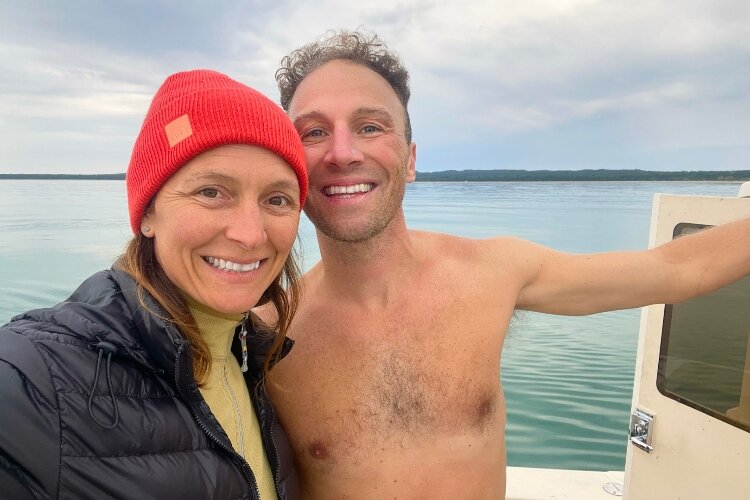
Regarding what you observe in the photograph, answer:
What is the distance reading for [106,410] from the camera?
953mm

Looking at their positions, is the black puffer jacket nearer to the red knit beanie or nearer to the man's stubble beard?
the red knit beanie

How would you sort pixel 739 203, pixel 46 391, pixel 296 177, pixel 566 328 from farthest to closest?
pixel 566 328 < pixel 739 203 < pixel 296 177 < pixel 46 391

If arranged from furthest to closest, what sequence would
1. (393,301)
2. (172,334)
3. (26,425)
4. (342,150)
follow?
(393,301) → (342,150) → (172,334) → (26,425)

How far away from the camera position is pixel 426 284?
2.07 metres

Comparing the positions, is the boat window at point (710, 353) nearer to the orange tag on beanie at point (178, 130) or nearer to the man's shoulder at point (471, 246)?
the man's shoulder at point (471, 246)

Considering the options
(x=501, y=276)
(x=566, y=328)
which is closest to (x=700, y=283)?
(x=501, y=276)

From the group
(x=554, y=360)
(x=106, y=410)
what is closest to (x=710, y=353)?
(x=106, y=410)

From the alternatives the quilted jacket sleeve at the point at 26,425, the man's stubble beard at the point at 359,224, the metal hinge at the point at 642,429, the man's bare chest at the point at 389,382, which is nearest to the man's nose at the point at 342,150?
the man's stubble beard at the point at 359,224

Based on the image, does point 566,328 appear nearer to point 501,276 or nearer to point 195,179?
point 501,276

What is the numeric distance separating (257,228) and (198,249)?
0.14m

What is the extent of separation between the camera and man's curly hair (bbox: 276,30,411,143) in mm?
2090

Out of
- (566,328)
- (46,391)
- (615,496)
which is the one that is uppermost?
(46,391)

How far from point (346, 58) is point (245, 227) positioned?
3.81 feet

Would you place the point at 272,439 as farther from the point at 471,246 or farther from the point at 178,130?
the point at 471,246
